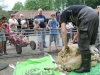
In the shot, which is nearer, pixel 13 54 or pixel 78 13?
pixel 78 13

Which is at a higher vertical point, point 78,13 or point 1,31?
point 78,13

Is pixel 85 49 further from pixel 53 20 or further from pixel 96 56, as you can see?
pixel 53 20

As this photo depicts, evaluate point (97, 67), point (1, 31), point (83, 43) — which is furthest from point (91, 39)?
point (1, 31)

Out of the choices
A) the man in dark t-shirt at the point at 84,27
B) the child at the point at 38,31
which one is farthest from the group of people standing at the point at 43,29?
the man in dark t-shirt at the point at 84,27

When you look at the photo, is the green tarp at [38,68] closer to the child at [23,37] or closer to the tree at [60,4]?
the child at [23,37]

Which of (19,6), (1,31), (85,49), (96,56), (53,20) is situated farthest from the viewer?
(19,6)

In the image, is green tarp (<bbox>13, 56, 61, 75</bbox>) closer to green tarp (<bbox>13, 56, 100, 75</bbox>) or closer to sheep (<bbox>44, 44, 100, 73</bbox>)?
green tarp (<bbox>13, 56, 100, 75</bbox>)

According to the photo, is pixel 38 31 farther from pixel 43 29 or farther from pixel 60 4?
pixel 60 4

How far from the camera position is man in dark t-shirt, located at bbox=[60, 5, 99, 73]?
149 inches

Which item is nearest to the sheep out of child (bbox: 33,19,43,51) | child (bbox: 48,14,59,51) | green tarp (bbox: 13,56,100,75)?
green tarp (bbox: 13,56,100,75)

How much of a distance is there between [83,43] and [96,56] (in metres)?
0.44

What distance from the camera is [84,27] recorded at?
3.80m

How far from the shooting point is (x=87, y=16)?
3857 mm

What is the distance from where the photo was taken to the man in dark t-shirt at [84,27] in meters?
3.80
